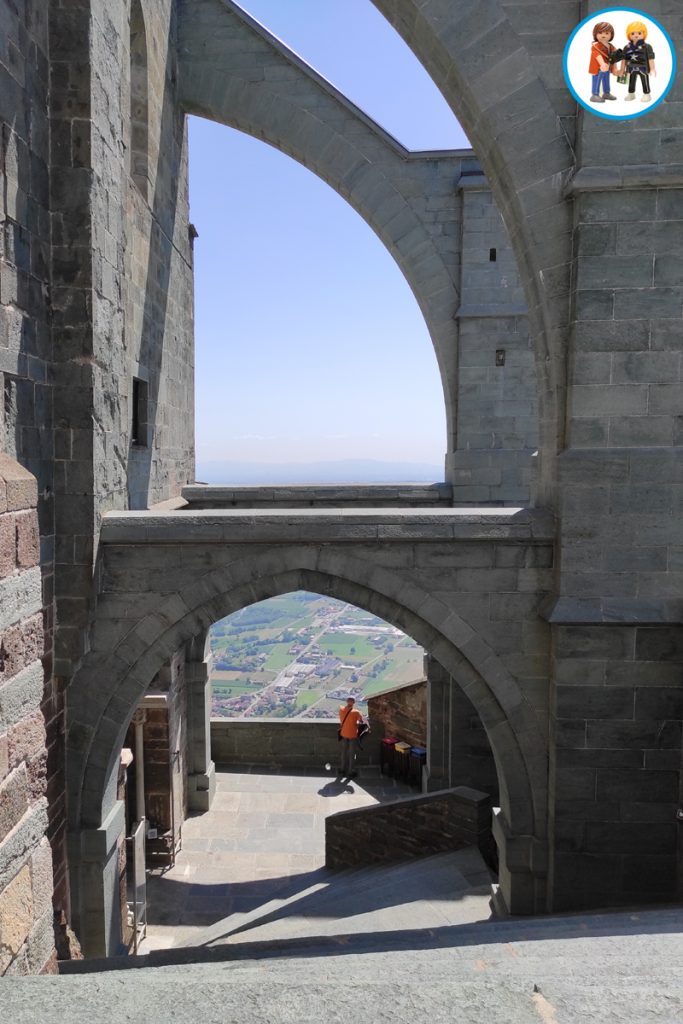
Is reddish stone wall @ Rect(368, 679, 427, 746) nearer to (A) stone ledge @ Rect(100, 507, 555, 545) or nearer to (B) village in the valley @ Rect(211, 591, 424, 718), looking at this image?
(B) village in the valley @ Rect(211, 591, 424, 718)

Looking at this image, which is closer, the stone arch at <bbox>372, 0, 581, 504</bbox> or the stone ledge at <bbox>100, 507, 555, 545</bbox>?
the stone arch at <bbox>372, 0, 581, 504</bbox>

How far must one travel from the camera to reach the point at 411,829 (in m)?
8.02

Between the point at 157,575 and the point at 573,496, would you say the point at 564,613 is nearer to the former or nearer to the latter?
the point at 573,496

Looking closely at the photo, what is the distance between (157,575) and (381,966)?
4487 millimetres

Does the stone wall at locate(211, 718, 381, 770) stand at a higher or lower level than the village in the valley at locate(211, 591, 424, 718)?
higher

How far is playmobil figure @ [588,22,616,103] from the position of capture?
5.21 metres

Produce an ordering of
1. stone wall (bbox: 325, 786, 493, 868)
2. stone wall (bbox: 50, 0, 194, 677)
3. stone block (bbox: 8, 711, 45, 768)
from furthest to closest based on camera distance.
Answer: stone wall (bbox: 325, 786, 493, 868) < stone wall (bbox: 50, 0, 194, 677) < stone block (bbox: 8, 711, 45, 768)

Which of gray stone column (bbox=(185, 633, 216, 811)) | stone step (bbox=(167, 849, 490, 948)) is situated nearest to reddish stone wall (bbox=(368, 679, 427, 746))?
gray stone column (bbox=(185, 633, 216, 811))

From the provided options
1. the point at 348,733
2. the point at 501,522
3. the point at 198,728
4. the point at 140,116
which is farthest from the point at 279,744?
the point at 140,116

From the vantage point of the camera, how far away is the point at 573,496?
5434 mm

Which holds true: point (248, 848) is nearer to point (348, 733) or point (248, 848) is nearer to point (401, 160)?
point (348, 733)

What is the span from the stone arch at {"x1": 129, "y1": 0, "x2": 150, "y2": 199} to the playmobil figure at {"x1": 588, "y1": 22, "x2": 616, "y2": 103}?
16.2ft

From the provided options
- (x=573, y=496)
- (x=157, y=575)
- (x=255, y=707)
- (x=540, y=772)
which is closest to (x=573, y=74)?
(x=573, y=496)

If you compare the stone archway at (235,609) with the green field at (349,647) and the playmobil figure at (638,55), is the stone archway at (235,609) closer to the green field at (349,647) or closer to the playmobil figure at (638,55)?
the playmobil figure at (638,55)
